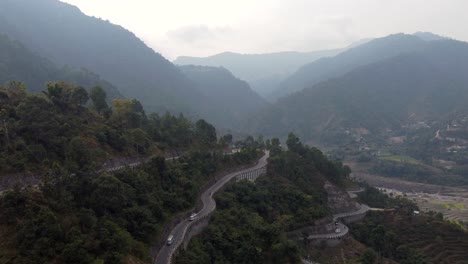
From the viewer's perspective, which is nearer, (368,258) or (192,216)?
(192,216)

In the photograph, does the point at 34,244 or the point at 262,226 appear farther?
the point at 262,226

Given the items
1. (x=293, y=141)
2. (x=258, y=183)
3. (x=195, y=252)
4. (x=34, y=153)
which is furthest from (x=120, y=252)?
(x=293, y=141)

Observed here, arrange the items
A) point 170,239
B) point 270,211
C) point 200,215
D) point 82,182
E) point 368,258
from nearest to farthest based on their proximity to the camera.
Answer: point 82,182 → point 170,239 → point 200,215 → point 368,258 → point 270,211

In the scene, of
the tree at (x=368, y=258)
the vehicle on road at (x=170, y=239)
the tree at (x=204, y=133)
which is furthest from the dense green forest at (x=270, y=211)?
the tree at (x=204, y=133)

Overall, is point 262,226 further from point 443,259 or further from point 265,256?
point 443,259

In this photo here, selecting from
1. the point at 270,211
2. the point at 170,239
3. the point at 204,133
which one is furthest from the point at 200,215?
the point at 204,133

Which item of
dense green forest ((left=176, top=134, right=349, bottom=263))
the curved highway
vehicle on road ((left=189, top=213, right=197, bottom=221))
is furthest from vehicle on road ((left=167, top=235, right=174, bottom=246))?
vehicle on road ((left=189, top=213, right=197, bottom=221))

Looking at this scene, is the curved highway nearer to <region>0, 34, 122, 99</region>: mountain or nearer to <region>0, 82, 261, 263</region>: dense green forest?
<region>0, 82, 261, 263</region>: dense green forest

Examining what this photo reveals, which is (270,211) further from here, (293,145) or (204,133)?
(293,145)
